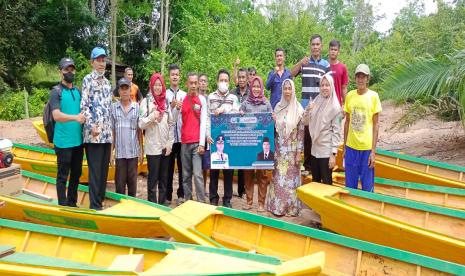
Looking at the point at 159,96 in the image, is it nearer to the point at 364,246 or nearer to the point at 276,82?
the point at 276,82

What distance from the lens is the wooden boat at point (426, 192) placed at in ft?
18.6

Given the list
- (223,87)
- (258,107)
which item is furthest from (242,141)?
(223,87)

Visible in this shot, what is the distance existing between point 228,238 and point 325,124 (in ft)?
6.08

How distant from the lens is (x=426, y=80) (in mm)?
8641

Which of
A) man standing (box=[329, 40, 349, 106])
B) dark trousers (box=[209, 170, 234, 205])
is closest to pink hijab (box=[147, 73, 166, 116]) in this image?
dark trousers (box=[209, 170, 234, 205])

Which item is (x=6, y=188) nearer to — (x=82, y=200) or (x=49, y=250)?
(x=82, y=200)

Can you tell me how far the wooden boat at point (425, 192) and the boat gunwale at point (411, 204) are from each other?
69cm

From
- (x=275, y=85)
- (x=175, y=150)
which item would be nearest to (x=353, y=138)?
(x=275, y=85)

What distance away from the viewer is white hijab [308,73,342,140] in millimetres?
5291

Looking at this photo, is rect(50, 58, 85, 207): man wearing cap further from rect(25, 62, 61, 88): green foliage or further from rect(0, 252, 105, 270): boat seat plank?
rect(25, 62, 61, 88): green foliage

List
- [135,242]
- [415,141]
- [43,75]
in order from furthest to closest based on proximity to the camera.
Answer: [43,75]
[415,141]
[135,242]

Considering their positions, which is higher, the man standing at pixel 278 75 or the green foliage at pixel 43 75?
the green foliage at pixel 43 75

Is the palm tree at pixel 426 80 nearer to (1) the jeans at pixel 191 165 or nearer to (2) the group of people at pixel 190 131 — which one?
(2) the group of people at pixel 190 131

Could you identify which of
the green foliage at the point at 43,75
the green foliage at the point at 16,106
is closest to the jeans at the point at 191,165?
the green foliage at the point at 16,106
